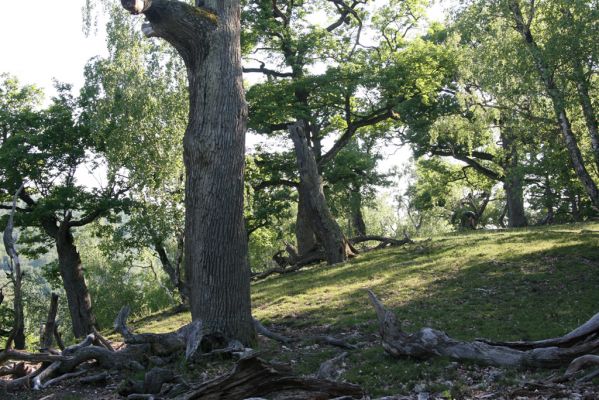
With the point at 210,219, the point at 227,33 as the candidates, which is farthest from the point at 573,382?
the point at 227,33

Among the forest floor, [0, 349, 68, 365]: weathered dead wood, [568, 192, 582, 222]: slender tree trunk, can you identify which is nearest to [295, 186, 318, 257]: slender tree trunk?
the forest floor

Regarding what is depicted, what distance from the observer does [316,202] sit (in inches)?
883

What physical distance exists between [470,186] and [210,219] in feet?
115

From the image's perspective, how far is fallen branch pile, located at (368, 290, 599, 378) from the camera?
22.0 feet

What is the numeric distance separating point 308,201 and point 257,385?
16.9m

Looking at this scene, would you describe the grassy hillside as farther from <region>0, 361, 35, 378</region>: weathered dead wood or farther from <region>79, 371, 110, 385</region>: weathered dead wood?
<region>0, 361, 35, 378</region>: weathered dead wood

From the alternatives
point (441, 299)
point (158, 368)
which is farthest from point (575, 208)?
point (158, 368)

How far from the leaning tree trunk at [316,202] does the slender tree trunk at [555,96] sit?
904 cm

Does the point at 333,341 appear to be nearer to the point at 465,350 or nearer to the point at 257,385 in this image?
the point at 465,350

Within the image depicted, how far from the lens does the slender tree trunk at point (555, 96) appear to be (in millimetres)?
15789

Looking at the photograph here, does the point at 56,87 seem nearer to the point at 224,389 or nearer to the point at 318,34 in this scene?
the point at 318,34

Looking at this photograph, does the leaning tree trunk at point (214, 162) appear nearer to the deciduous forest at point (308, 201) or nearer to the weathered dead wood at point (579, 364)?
the deciduous forest at point (308, 201)

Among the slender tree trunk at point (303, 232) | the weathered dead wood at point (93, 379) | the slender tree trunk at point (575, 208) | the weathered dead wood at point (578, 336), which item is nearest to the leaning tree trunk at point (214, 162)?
the weathered dead wood at point (93, 379)

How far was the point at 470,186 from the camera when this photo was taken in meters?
41.8
